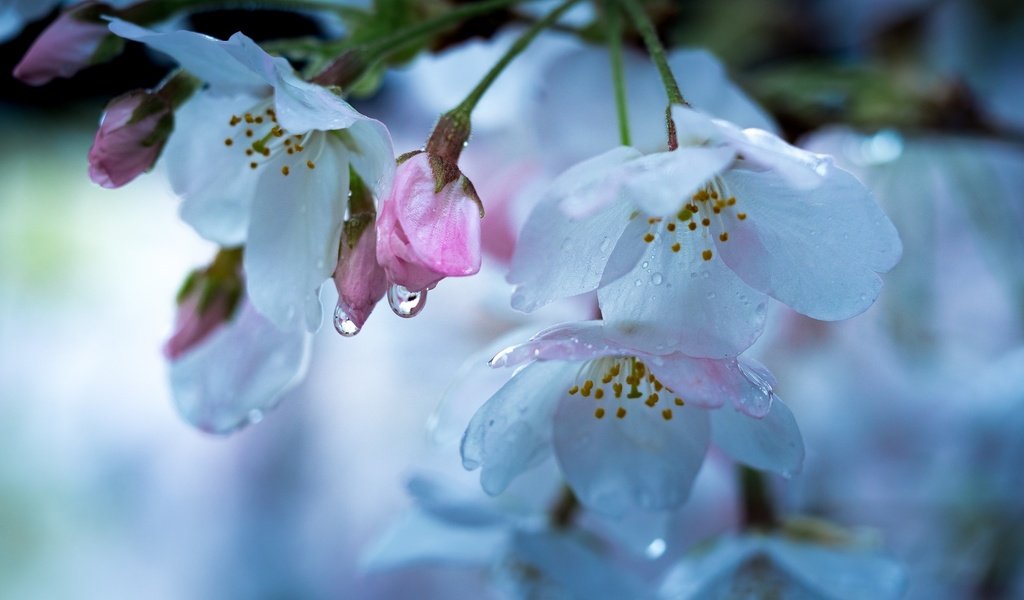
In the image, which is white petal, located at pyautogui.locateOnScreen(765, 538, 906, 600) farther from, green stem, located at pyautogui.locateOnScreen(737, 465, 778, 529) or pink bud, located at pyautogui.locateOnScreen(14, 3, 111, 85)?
pink bud, located at pyautogui.locateOnScreen(14, 3, 111, 85)

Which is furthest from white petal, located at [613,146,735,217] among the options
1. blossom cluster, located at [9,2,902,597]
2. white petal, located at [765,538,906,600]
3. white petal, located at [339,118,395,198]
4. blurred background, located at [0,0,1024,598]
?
blurred background, located at [0,0,1024,598]

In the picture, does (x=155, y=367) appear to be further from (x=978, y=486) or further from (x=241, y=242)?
(x=978, y=486)

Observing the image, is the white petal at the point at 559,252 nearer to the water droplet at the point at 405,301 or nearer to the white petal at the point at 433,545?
the water droplet at the point at 405,301

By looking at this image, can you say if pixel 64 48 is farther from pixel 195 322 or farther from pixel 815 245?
pixel 815 245

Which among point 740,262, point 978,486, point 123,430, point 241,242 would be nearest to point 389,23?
point 241,242

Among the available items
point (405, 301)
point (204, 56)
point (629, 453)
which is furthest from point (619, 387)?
point (204, 56)

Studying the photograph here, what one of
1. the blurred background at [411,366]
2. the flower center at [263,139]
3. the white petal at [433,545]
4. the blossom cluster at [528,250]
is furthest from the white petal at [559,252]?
the blurred background at [411,366]

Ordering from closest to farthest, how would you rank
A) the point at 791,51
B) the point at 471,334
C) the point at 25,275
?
the point at 471,334, the point at 791,51, the point at 25,275
